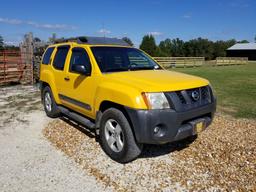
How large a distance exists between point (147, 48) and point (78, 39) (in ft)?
126

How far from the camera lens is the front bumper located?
3648 mm

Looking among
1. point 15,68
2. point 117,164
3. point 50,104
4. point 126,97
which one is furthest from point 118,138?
point 15,68

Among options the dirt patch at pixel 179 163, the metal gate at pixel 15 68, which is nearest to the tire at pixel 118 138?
the dirt patch at pixel 179 163

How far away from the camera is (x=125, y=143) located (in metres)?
3.98

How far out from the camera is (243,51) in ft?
223

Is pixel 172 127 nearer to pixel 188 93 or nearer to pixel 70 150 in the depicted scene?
pixel 188 93

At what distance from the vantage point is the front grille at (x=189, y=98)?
3.76m

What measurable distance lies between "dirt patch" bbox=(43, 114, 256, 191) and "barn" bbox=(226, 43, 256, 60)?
6767 cm

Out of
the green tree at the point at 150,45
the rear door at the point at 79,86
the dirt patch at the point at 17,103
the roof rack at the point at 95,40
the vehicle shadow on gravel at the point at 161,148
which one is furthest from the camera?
the green tree at the point at 150,45

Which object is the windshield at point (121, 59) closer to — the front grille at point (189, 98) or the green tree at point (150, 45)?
the front grille at point (189, 98)

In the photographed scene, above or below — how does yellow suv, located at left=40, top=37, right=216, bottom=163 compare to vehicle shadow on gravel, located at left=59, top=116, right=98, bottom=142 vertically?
above

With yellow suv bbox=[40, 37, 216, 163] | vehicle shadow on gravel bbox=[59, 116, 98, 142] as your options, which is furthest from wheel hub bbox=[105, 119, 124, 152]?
vehicle shadow on gravel bbox=[59, 116, 98, 142]

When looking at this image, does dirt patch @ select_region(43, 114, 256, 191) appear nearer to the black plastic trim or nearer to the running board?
the running board

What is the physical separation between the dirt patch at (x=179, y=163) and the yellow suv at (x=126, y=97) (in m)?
0.32
